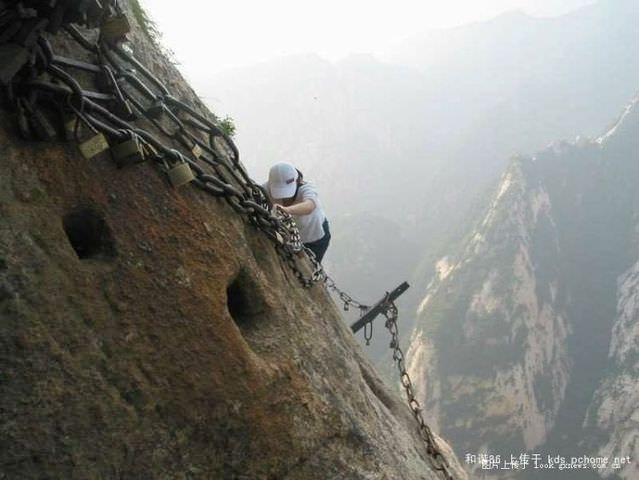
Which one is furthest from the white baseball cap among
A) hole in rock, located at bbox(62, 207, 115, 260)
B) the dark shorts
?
hole in rock, located at bbox(62, 207, 115, 260)

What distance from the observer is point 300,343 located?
14.1 feet

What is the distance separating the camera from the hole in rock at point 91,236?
10.4 ft

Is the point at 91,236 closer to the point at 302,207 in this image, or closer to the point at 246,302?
the point at 246,302

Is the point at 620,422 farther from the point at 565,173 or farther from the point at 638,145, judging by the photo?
the point at 638,145

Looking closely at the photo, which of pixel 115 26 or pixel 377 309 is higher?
pixel 377 309

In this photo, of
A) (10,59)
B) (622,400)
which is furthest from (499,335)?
(10,59)

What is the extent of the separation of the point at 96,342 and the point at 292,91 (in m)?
191

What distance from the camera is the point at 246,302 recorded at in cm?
411

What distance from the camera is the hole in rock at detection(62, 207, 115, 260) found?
3.16 m

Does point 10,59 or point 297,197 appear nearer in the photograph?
point 10,59

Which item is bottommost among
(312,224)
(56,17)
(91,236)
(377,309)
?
(91,236)

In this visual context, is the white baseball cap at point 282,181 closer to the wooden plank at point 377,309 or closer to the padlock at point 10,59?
the padlock at point 10,59

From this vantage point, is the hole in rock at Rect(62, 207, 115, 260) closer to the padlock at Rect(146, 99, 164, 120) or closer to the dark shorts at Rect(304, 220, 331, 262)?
the padlock at Rect(146, 99, 164, 120)

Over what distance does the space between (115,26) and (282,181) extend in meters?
2.77
